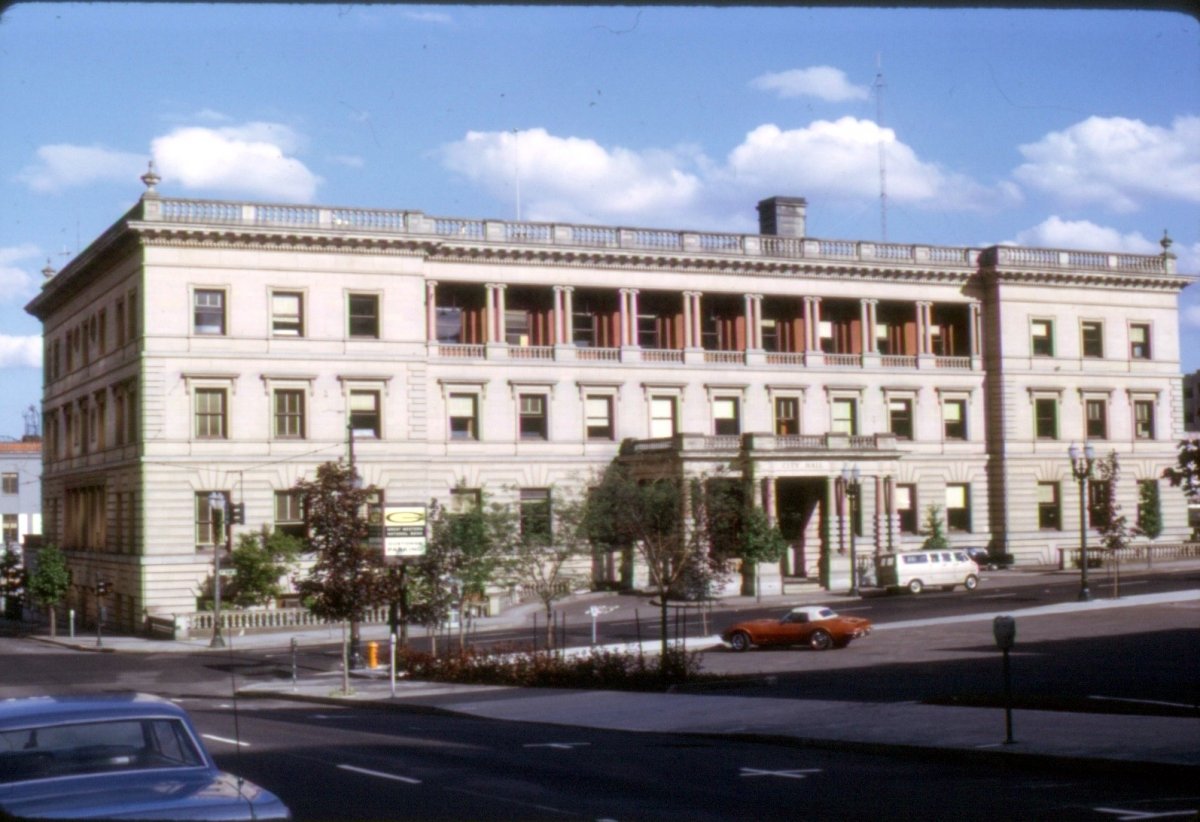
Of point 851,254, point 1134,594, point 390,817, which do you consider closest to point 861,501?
point 851,254

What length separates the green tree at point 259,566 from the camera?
5719cm

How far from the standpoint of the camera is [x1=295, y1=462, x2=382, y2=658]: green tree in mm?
38188

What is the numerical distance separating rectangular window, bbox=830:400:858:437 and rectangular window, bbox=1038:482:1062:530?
10.7 meters

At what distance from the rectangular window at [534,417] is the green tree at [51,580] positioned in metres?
20.6

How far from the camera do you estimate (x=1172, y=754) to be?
58.4ft

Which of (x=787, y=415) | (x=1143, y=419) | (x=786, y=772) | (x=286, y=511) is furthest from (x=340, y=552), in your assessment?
(x=1143, y=419)

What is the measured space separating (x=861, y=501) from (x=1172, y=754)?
52230 mm

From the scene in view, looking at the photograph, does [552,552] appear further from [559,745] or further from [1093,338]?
[1093,338]

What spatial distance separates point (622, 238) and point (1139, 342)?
28.6 metres

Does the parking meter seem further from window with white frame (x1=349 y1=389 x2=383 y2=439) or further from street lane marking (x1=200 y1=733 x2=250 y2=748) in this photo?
window with white frame (x1=349 y1=389 x2=383 y2=439)

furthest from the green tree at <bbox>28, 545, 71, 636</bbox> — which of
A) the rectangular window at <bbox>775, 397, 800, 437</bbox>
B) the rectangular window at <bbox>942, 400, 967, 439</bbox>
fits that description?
the rectangular window at <bbox>942, 400, 967, 439</bbox>

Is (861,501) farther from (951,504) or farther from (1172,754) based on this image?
(1172,754)

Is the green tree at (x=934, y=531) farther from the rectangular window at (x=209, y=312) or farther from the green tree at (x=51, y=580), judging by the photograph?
the green tree at (x=51, y=580)

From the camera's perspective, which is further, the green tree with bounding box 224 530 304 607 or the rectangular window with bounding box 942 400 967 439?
the rectangular window with bounding box 942 400 967 439
